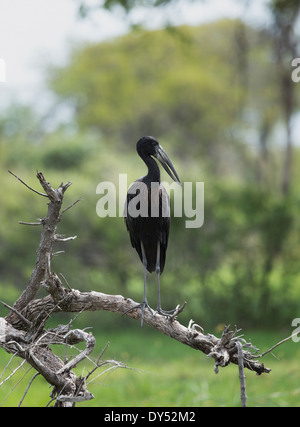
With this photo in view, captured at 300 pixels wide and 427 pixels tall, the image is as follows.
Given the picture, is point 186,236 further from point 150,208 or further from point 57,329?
point 57,329

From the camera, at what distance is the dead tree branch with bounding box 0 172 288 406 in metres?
2.70

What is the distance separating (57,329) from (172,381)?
4.56 m

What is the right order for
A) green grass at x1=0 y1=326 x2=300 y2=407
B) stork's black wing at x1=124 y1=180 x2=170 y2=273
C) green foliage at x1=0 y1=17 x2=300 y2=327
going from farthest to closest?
1. green foliage at x1=0 y1=17 x2=300 y2=327
2. green grass at x1=0 y1=326 x2=300 y2=407
3. stork's black wing at x1=124 y1=180 x2=170 y2=273

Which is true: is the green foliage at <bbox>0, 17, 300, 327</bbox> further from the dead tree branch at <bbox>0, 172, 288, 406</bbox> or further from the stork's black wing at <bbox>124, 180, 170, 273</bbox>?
the dead tree branch at <bbox>0, 172, 288, 406</bbox>

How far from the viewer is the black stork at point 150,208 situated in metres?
3.32

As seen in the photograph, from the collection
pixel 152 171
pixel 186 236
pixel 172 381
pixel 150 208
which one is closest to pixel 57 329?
pixel 150 208

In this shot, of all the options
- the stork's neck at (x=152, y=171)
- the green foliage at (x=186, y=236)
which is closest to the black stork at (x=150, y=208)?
the stork's neck at (x=152, y=171)

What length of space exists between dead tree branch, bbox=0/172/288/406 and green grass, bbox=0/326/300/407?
6.36 ft

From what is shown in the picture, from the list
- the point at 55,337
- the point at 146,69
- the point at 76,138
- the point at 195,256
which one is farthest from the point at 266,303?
the point at 146,69

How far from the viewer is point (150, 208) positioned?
3.49 metres

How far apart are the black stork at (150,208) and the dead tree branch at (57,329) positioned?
0.23 metres

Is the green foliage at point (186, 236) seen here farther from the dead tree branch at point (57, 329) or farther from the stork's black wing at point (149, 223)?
the dead tree branch at point (57, 329)

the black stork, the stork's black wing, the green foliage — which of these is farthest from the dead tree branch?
the green foliage

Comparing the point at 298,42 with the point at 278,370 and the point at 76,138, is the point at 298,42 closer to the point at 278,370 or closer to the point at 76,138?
the point at 76,138
